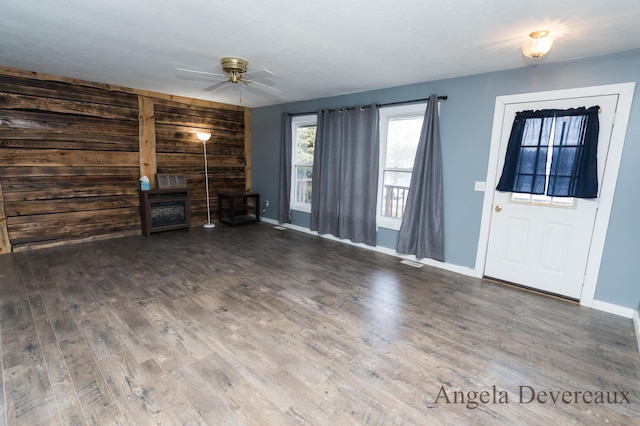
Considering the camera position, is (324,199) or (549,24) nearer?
(549,24)

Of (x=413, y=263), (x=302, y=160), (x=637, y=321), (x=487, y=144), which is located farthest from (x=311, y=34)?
(x=637, y=321)

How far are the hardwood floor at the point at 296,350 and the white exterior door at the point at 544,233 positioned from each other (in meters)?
0.25

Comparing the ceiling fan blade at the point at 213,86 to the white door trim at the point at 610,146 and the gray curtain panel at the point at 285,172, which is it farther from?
the white door trim at the point at 610,146

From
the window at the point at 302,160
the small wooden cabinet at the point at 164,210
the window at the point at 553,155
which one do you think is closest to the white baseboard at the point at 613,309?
the window at the point at 553,155

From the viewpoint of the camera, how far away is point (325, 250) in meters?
4.54

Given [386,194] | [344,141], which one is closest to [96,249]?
[344,141]

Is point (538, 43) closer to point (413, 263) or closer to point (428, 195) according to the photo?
point (428, 195)

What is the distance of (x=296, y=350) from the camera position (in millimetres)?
2170

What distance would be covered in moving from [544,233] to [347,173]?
2577 millimetres

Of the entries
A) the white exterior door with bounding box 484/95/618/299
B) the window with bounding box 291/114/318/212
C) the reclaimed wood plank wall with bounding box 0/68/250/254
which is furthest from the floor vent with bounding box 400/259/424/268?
the reclaimed wood plank wall with bounding box 0/68/250/254

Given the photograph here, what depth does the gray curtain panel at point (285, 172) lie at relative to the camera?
5574 mm

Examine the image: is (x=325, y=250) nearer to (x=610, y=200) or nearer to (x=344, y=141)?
(x=344, y=141)

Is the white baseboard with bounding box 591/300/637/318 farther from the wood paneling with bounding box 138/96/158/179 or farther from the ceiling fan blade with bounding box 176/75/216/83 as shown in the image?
the wood paneling with bounding box 138/96/158/179

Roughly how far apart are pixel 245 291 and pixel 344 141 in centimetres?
272
